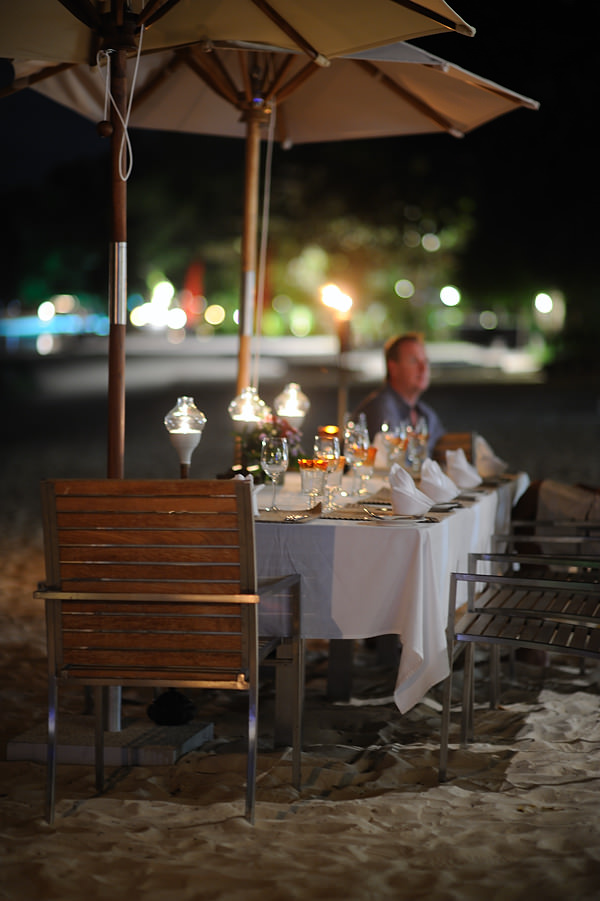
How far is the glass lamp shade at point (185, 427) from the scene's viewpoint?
472 centimetres

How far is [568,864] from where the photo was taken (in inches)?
130

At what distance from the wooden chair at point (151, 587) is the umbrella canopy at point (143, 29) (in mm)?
909

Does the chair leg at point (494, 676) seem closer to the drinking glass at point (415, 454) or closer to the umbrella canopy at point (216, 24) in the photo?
the drinking glass at point (415, 454)

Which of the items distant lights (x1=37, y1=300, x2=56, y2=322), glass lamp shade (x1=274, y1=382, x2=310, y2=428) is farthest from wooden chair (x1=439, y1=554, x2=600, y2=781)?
distant lights (x1=37, y1=300, x2=56, y2=322)

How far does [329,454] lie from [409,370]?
2016 mm

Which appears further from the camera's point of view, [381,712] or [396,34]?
[381,712]

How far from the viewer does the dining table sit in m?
4.18

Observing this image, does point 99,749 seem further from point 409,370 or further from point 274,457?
point 409,370

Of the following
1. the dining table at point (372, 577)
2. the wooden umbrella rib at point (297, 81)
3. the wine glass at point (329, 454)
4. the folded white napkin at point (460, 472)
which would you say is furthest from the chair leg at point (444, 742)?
the wooden umbrella rib at point (297, 81)

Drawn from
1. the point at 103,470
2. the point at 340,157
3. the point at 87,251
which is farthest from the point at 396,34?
the point at 87,251

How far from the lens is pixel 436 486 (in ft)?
16.6

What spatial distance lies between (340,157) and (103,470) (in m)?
18.8

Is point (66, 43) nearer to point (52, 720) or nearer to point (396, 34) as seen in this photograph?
point (396, 34)

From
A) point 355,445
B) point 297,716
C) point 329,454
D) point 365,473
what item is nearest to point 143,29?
point 329,454
